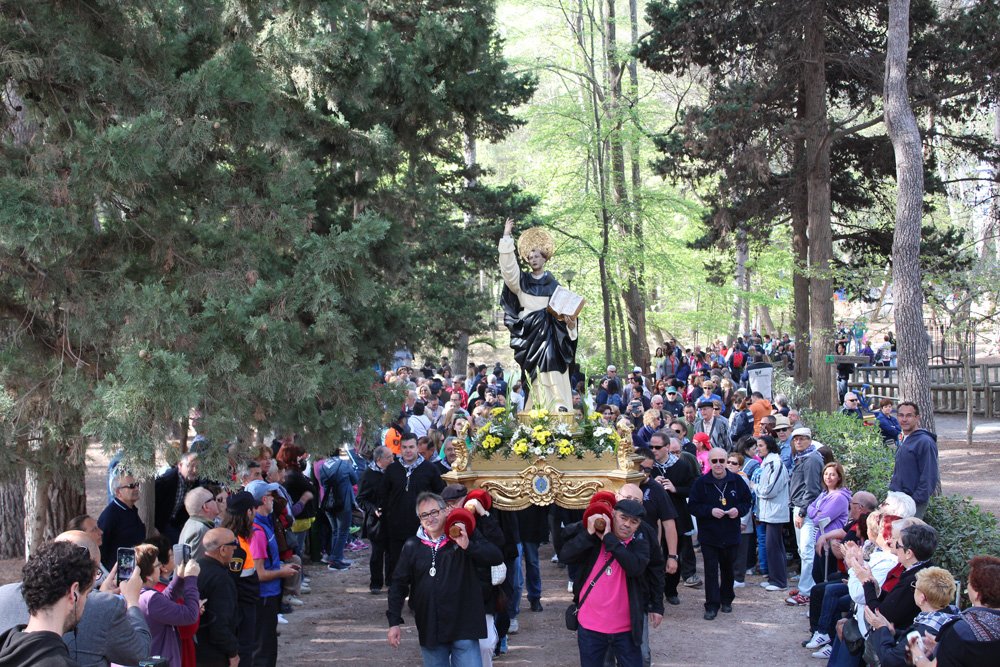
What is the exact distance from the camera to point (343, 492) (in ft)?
40.0

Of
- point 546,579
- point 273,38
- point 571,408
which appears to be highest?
point 273,38

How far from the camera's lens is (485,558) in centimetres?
672

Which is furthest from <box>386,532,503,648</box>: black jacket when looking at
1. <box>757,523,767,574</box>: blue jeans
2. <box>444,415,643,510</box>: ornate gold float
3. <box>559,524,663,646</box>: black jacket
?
<box>757,523,767,574</box>: blue jeans

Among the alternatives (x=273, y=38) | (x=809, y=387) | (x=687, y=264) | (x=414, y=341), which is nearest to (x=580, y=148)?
(x=687, y=264)

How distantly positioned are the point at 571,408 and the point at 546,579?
208 cm

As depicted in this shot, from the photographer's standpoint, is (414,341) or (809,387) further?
(809,387)

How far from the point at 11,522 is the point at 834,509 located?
9699 millimetres

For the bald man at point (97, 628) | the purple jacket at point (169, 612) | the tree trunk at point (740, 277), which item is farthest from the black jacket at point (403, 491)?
the tree trunk at point (740, 277)

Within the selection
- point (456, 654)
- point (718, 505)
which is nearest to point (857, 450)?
point (718, 505)

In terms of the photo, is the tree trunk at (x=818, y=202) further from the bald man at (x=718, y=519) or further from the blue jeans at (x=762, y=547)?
the bald man at (x=718, y=519)

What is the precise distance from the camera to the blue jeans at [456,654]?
6707 mm

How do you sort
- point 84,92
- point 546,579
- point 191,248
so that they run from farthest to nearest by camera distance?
point 546,579, point 191,248, point 84,92

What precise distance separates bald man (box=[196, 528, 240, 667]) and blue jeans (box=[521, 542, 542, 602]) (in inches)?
169

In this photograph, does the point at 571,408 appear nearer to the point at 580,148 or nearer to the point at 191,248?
the point at 191,248
